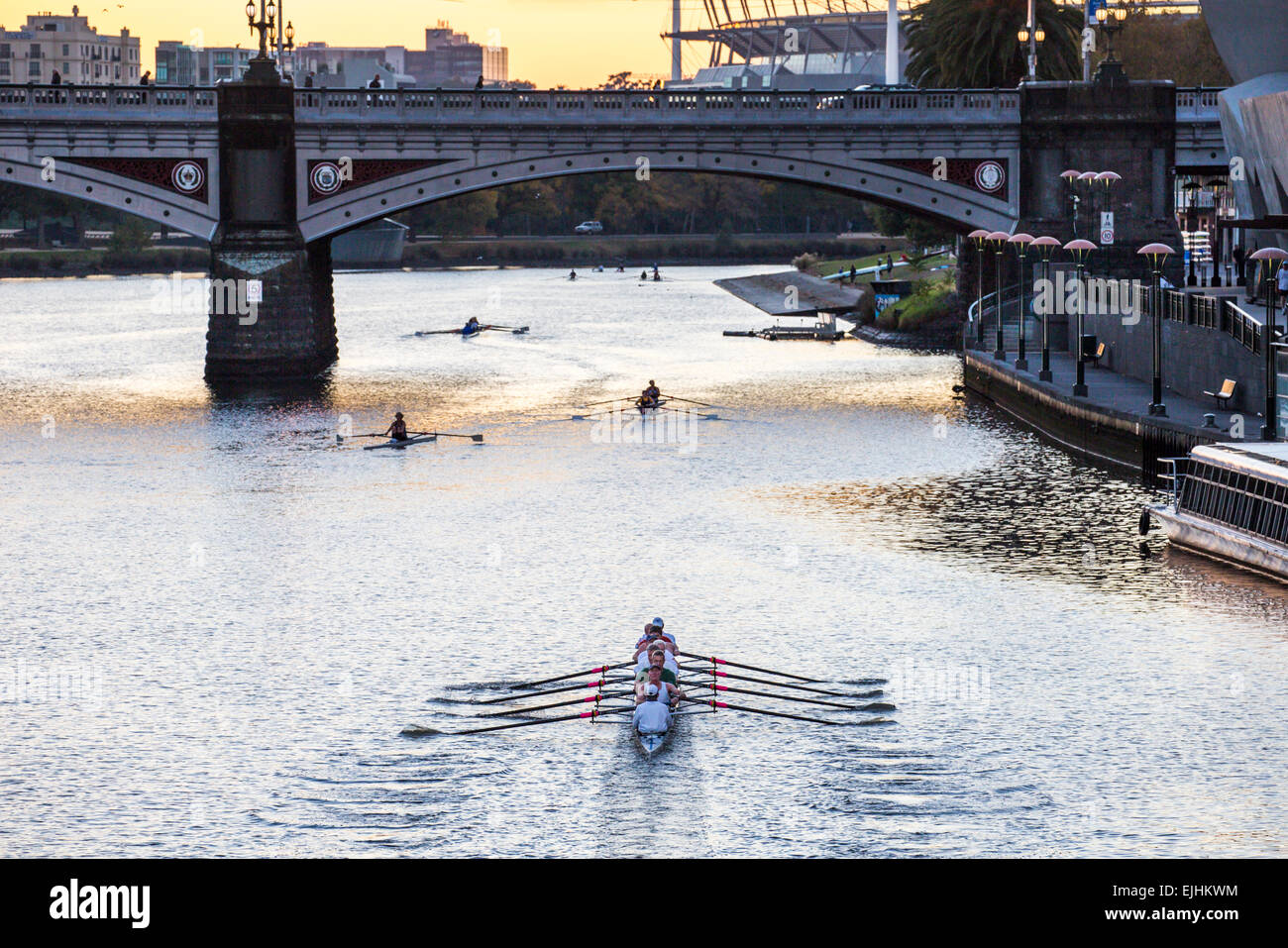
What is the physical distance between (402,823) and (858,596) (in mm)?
18015

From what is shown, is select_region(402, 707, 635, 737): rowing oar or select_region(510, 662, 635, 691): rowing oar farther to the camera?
select_region(510, 662, 635, 691): rowing oar

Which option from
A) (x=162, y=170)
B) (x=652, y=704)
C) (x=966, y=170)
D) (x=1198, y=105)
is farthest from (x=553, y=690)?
(x=1198, y=105)

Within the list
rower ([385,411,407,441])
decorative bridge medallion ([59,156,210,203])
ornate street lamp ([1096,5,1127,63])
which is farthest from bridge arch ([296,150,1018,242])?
rower ([385,411,407,441])

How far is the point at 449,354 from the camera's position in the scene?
108 m

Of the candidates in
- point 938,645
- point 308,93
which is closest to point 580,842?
point 938,645

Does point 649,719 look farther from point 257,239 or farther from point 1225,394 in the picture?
point 257,239

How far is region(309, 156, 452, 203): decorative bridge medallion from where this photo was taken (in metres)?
90.3

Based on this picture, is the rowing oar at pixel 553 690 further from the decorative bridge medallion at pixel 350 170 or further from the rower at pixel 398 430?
the decorative bridge medallion at pixel 350 170

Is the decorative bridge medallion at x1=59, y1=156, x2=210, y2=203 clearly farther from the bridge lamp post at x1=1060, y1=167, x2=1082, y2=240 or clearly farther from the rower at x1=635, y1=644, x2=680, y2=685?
the rower at x1=635, y1=644, x2=680, y2=685

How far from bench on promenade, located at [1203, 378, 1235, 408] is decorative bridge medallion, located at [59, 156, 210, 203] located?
47.7m

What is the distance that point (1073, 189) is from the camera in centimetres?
8981

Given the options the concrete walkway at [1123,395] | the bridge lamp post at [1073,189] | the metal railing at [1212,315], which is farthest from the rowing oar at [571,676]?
the bridge lamp post at [1073,189]

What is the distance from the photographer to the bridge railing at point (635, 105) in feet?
296
